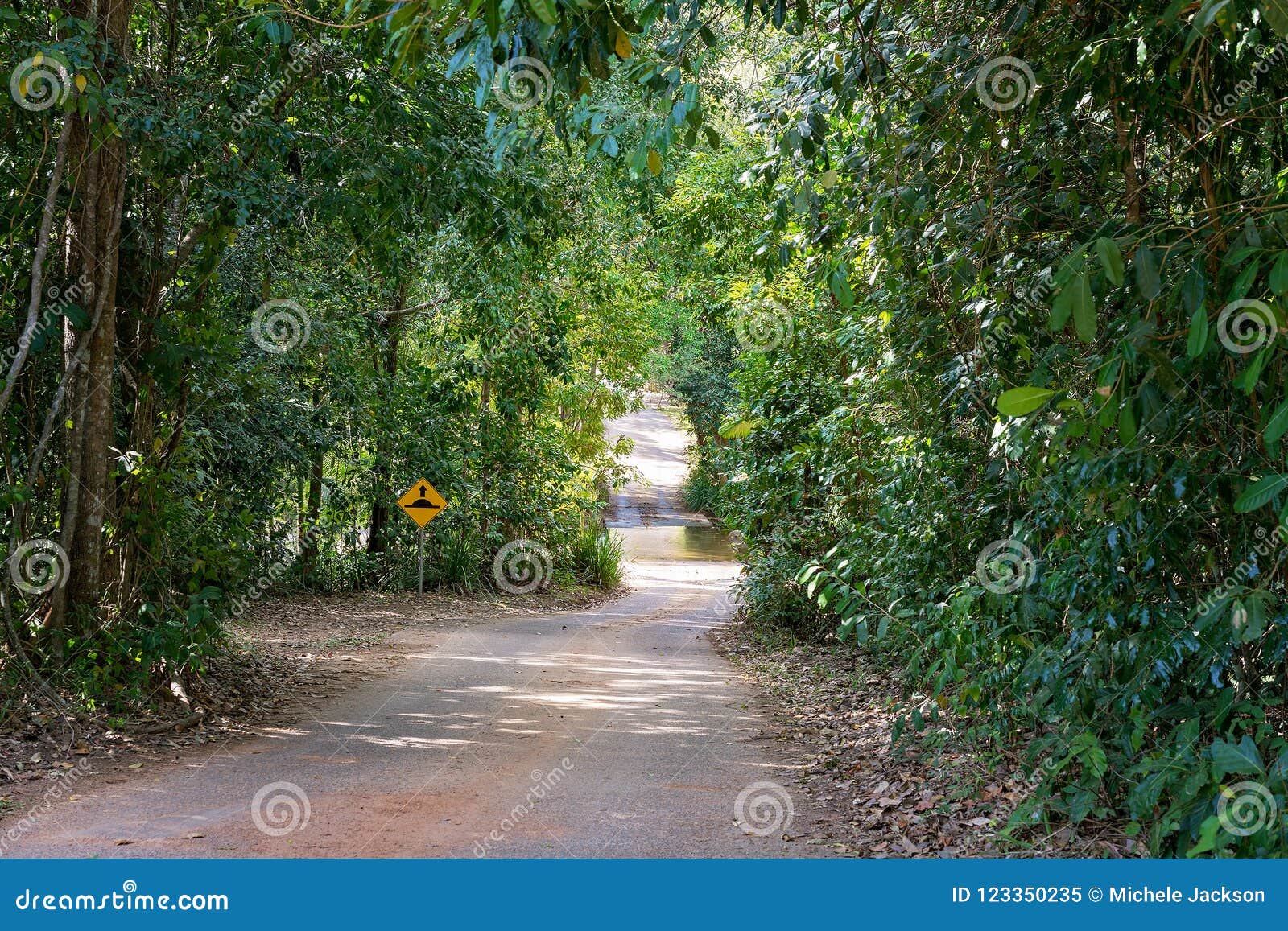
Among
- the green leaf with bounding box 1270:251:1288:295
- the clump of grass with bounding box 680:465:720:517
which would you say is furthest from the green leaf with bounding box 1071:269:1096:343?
the clump of grass with bounding box 680:465:720:517

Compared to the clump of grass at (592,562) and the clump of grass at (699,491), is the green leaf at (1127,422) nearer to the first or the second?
the clump of grass at (592,562)

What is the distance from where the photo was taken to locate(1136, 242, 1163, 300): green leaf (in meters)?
3.92

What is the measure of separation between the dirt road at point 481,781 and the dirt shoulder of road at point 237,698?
282 millimetres

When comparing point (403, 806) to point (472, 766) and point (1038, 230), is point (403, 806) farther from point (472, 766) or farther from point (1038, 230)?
point (1038, 230)

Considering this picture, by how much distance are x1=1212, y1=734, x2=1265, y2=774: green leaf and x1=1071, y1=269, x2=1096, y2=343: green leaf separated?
6.56ft

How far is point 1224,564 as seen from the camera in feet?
16.7

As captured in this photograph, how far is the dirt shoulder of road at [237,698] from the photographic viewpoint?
7.19 meters

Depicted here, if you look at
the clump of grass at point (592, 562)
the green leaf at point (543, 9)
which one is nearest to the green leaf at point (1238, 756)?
the green leaf at point (543, 9)

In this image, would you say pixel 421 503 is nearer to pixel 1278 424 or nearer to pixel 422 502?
pixel 422 502

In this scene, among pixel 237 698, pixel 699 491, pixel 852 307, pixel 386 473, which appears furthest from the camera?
pixel 699 491

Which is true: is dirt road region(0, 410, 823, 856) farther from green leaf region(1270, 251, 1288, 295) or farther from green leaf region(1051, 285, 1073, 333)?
green leaf region(1270, 251, 1288, 295)

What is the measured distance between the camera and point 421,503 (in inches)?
744

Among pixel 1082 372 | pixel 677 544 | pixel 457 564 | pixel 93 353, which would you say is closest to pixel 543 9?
pixel 1082 372

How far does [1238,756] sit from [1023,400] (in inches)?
79.5
